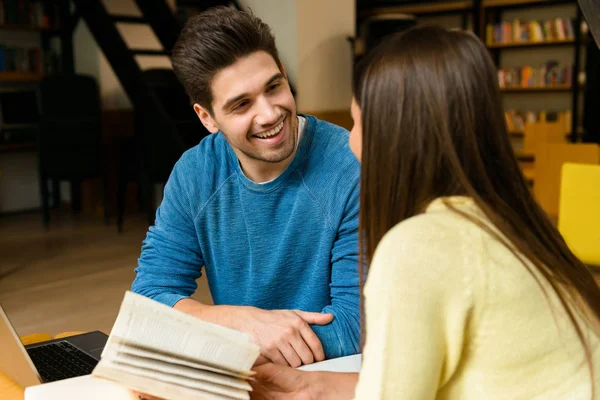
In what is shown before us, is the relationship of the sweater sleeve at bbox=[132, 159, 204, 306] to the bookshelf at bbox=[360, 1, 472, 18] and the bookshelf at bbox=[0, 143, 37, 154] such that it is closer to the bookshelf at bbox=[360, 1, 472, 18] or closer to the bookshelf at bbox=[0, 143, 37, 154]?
the bookshelf at bbox=[0, 143, 37, 154]

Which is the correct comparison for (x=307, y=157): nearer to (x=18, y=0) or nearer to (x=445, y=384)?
(x=445, y=384)

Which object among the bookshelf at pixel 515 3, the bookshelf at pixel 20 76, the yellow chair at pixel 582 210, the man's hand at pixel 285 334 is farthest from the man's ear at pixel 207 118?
the bookshelf at pixel 515 3

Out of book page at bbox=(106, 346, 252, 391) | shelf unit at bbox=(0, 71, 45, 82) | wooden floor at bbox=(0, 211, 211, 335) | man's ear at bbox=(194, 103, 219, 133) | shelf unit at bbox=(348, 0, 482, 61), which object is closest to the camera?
book page at bbox=(106, 346, 252, 391)

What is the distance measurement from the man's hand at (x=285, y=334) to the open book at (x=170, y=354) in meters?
0.33

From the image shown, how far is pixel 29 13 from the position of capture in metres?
6.25

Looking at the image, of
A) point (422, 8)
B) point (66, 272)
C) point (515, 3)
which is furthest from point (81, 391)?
point (422, 8)

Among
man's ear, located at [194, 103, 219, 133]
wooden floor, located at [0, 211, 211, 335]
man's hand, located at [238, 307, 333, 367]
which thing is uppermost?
man's ear, located at [194, 103, 219, 133]

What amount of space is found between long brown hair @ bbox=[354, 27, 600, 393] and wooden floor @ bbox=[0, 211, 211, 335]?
2600 millimetres

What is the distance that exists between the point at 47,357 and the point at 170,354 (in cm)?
54

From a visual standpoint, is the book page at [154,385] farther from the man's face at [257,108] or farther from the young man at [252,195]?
the man's face at [257,108]

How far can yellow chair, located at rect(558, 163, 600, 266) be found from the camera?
305 centimetres

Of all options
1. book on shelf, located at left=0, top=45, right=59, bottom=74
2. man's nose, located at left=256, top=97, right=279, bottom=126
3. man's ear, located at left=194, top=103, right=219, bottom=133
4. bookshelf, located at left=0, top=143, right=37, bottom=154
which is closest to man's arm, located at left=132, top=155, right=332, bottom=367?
man's ear, located at left=194, top=103, right=219, bottom=133

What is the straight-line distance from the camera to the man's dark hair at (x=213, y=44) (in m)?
1.39

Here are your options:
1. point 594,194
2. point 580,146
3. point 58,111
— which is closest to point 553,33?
point 580,146
